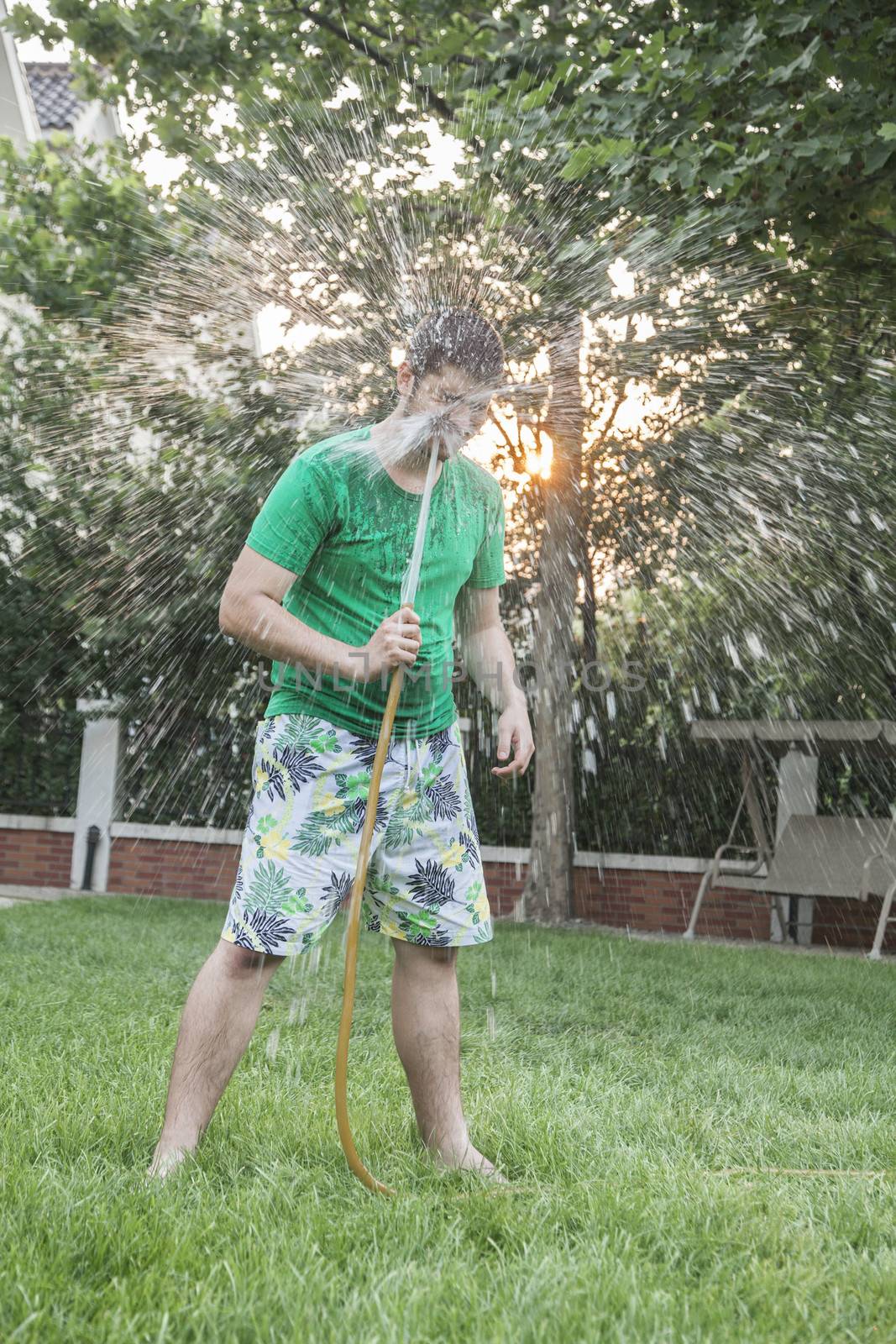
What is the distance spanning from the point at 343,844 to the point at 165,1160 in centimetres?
61

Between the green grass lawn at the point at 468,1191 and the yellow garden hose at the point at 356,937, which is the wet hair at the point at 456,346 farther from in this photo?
the green grass lawn at the point at 468,1191

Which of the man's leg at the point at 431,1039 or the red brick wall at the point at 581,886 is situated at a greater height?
the red brick wall at the point at 581,886

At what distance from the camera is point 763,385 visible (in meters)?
7.55

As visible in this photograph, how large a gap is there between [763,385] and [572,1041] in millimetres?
4955

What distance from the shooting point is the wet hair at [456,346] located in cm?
230

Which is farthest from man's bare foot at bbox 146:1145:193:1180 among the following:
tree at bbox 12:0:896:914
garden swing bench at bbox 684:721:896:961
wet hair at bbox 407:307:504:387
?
garden swing bench at bbox 684:721:896:961

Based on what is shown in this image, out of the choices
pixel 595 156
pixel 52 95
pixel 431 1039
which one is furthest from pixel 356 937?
pixel 52 95

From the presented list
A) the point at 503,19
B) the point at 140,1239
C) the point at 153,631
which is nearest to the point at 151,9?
the point at 503,19

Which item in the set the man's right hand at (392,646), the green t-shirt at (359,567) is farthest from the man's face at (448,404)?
the man's right hand at (392,646)

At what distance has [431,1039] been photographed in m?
2.35

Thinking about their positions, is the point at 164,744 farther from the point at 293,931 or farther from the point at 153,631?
the point at 293,931

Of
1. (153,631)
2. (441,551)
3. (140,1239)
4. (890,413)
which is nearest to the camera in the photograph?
(140,1239)

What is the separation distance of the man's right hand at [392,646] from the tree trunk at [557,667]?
6.03m

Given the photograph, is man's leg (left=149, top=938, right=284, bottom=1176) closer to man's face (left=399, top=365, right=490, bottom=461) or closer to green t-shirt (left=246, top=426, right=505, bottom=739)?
green t-shirt (left=246, top=426, right=505, bottom=739)
